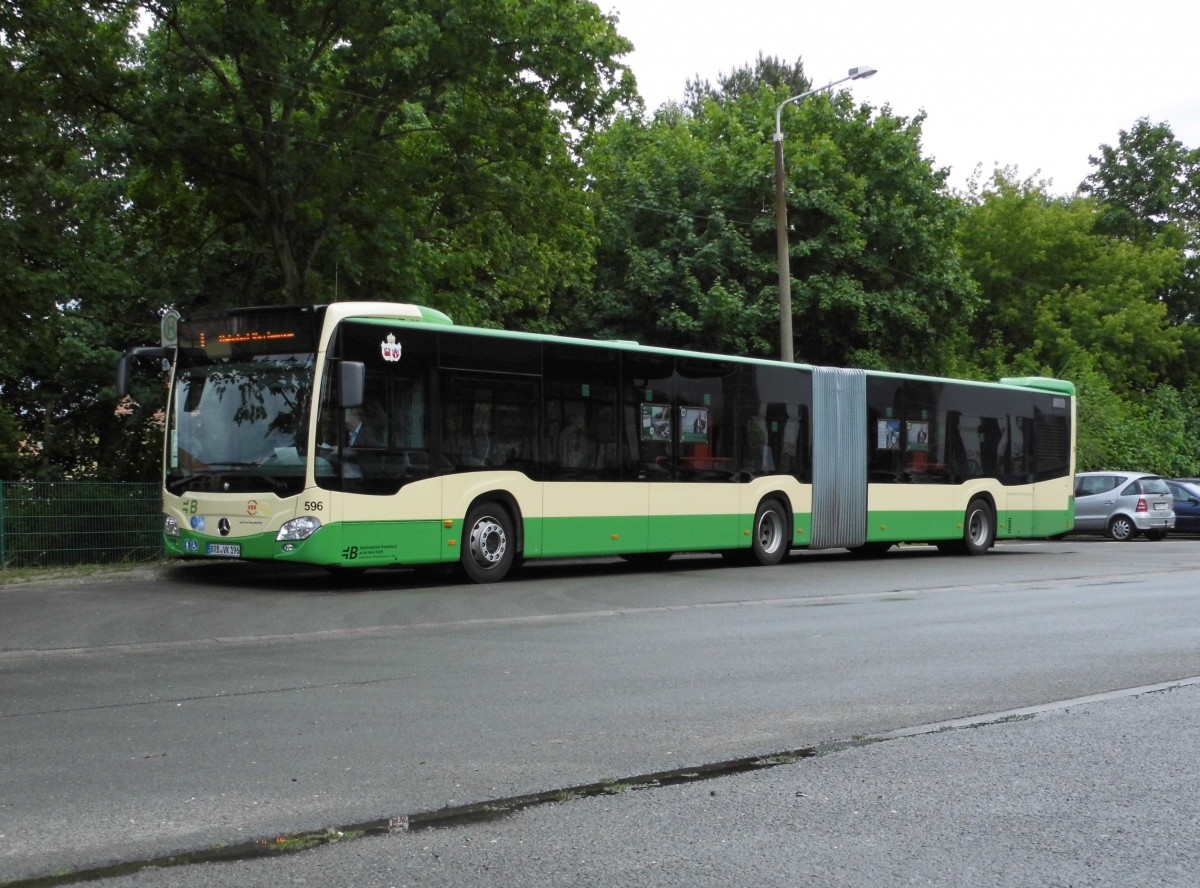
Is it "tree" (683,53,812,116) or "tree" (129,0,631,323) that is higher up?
"tree" (683,53,812,116)

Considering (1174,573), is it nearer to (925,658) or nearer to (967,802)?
(925,658)

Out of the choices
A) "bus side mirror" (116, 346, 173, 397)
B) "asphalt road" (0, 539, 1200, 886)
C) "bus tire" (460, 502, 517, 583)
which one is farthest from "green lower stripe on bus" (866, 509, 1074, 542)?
"bus side mirror" (116, 346, 173, 397)

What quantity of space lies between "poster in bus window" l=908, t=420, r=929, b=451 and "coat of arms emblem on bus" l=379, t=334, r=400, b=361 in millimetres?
10938

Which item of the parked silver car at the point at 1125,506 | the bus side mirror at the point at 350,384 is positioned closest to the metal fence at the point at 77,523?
the bus side mirror at the point at 350,384

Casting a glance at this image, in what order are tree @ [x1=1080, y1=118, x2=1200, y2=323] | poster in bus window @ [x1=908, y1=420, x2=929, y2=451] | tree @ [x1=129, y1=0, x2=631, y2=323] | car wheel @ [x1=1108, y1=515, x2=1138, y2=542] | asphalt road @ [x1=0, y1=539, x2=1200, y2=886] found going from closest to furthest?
1. asphalt road @ [x1=0, y1=539, x2=1200, y2=886]
2. tree @ [x1=129, y1=0, x2=631, y2=323]
3. poster in bus window @ [x1=908, y1=420, x2=929, y2=451]
4. car wheel @ [x1=1108, y1=515, x2=1138, y2=542]
5. tree @ [x1=1080, y1=118, x2=1200, y2=323]

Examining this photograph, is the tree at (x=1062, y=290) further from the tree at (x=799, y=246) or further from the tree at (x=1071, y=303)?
the tree at (x=799, y=246)

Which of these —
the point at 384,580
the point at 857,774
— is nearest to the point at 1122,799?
the point at 857,774

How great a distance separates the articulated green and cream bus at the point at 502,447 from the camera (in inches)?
603

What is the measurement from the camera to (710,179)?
39.7 meters

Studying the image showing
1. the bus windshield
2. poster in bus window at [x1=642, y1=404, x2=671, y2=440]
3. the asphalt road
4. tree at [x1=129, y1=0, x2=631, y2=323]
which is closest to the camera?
the asphalt road

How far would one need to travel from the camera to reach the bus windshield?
1524cm

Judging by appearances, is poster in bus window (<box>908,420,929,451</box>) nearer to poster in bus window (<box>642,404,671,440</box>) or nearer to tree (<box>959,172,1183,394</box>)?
poster in bus window (<box>642,404,671,440</box>)

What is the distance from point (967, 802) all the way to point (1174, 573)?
51.3 ft

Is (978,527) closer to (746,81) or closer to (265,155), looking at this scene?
(265,155)
